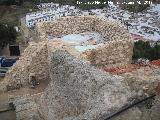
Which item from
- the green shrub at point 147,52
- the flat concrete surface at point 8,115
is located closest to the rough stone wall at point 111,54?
the flat concrete surface at point 8,115

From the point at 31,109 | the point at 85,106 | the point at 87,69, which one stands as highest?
the point at 87,69

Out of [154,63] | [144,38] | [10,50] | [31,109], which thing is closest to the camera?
[154,63]

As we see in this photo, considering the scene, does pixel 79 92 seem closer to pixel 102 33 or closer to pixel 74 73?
pixel 74 73

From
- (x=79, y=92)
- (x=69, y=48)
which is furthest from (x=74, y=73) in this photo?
(x=69, y=48)

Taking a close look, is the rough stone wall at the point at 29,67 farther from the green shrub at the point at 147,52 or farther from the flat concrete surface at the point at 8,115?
the green shrub at the point at 147,52

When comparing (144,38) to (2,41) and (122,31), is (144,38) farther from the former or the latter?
(122,31)

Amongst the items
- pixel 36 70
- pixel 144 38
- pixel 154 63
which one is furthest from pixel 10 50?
pixel 154 63

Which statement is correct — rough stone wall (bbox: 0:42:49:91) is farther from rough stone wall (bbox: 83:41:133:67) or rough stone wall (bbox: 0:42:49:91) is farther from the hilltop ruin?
rough stone wall (bbox: 83:41:133:67)
